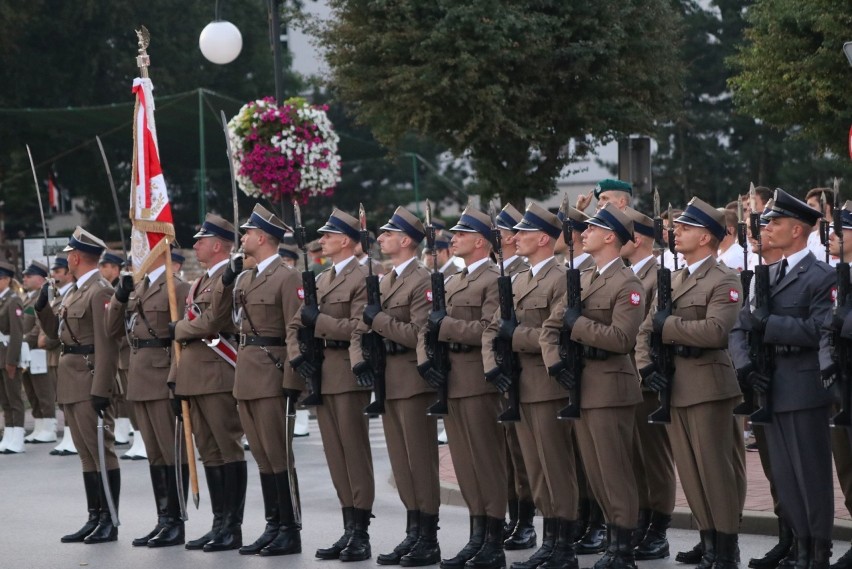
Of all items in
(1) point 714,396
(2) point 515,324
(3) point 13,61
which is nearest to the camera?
(1) point 714,396

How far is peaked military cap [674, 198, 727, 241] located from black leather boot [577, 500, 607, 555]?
2.22 metres

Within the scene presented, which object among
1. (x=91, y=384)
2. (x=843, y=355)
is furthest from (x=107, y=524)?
(x=843, y=355)

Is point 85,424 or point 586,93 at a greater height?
point 586,93

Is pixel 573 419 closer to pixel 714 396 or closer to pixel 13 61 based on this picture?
pixel 714 396

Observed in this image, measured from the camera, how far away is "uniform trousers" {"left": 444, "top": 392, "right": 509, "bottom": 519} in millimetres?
9367

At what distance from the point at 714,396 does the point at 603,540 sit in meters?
1.88

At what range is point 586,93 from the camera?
20.7 metres

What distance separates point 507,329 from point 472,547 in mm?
1433

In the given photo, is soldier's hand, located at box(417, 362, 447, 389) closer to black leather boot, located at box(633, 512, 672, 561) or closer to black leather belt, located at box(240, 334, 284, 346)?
black leather belt, located at box(240, 334, 284, 346)

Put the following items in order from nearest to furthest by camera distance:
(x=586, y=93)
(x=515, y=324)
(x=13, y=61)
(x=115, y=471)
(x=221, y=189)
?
(x=515, y=324) < (x=115, y=471) < (x=586, y=93) < (x=13, y=61) < (x=221, y=189)

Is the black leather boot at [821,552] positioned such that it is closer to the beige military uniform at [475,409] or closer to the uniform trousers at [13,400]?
the beige military uniform at [475,409]

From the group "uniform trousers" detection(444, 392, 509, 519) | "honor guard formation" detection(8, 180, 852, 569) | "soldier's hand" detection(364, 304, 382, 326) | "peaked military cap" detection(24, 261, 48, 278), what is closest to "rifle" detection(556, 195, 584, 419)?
"honor guard formation" detection(8, 180, 852, 569)

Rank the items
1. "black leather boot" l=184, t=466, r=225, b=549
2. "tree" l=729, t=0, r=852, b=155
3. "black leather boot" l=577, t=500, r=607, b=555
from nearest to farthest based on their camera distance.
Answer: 1. "black leather boot" l=577, t=500, r=607, b=555
2. "black leather boot" l=184, t=466, r=225, b=549
3. "tree" l=729, t=0, r=852, b=155

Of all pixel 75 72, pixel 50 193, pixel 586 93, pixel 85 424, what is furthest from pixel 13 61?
pixel 85 424
